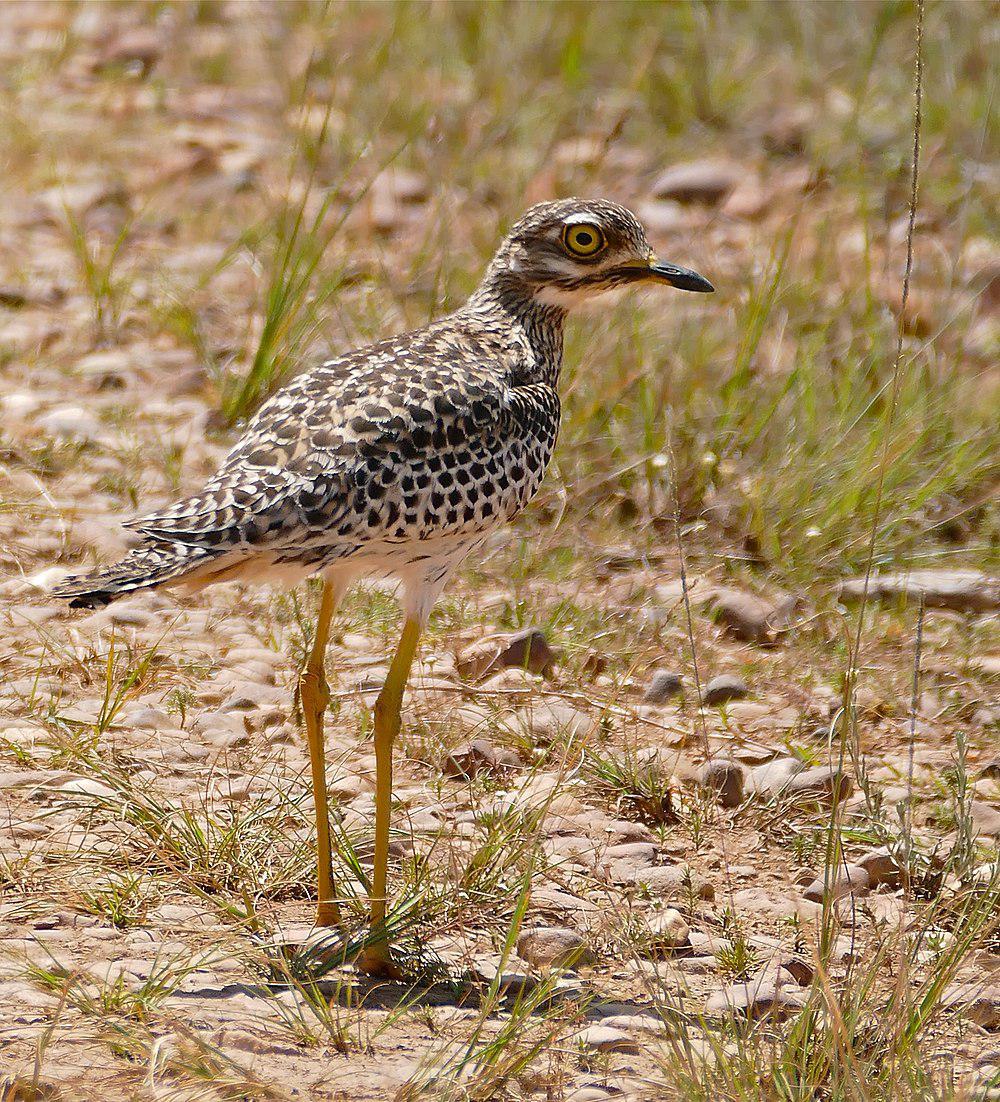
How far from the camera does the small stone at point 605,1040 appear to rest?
10.5ft

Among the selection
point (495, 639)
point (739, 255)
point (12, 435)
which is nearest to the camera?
point (495, 639)

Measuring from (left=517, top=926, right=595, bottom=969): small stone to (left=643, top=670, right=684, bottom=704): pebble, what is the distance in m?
1.23

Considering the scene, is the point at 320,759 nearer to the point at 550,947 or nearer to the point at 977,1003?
the point at 550,947

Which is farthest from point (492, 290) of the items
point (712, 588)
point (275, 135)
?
point (275, 135)

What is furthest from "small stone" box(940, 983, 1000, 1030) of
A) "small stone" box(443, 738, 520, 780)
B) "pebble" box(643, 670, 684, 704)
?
"pebble" box(643, 670, 684, 704)

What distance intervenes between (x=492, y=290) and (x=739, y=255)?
3152 millimetres

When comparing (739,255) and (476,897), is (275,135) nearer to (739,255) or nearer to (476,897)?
(739,255)

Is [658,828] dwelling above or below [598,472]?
below

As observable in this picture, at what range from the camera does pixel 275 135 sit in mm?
8219

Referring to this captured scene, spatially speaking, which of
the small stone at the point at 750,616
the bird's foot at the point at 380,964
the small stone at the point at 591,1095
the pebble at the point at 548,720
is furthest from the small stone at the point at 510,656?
the small stone at the point at 591,1095

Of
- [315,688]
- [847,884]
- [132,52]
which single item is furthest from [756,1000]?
[132,52]

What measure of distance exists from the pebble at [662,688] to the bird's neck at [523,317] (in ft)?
3.17

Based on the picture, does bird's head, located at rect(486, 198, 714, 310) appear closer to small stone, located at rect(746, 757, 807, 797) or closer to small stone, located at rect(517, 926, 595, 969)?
small stone, located at rect(746, 757, 807, 797)

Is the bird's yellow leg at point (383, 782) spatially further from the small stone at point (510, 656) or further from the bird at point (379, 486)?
the small stone at point (510, 656)
